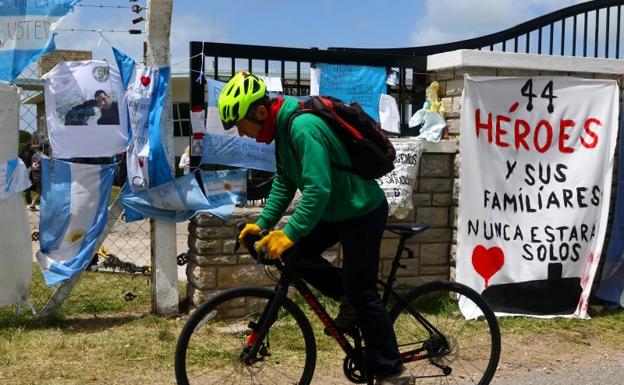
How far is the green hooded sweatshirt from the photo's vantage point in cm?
370

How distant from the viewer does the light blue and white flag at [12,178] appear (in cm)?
574

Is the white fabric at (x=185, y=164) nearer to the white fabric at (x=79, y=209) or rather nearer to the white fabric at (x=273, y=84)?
the white fabric at (x=79, y=209)

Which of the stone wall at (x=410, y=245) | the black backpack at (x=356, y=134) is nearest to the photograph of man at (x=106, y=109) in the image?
the stone wall at (x=410, y=245)

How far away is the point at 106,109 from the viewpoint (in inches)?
234

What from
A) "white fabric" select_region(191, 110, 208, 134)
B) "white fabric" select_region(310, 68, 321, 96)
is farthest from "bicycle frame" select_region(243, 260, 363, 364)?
"white fabric" select_region(310, 68, 321, 96)

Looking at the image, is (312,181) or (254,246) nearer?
(312,181)

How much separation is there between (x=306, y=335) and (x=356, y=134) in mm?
1146

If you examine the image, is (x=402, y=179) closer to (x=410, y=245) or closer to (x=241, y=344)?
(x=410, y=245)

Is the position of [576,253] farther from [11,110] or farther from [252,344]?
[11,110]

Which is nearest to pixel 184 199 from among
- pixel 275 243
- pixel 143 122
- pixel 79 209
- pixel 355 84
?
pixel 143 122

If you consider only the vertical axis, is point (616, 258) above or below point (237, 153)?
below

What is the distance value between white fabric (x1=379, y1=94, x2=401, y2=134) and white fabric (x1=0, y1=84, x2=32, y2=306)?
9.95ft

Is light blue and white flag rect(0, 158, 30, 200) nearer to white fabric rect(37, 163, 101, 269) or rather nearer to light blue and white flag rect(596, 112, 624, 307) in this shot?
white fabric rect(37, 163, 101, 269)

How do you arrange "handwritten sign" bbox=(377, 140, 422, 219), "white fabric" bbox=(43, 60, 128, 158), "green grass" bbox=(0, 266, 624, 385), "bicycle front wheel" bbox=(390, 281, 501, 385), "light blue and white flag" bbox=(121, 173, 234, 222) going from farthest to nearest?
"handwritten sign" bbox=(377, 140, 422, 219), "light blue and white flag" bbox=(121, 173, 234, 222), "white fabric" bbox=(43, 60, 128, 158), "green grass" bbox=(0, 266, 624, 385), "bicycle front wheel" bbox=(390, 281, 501, 385)
